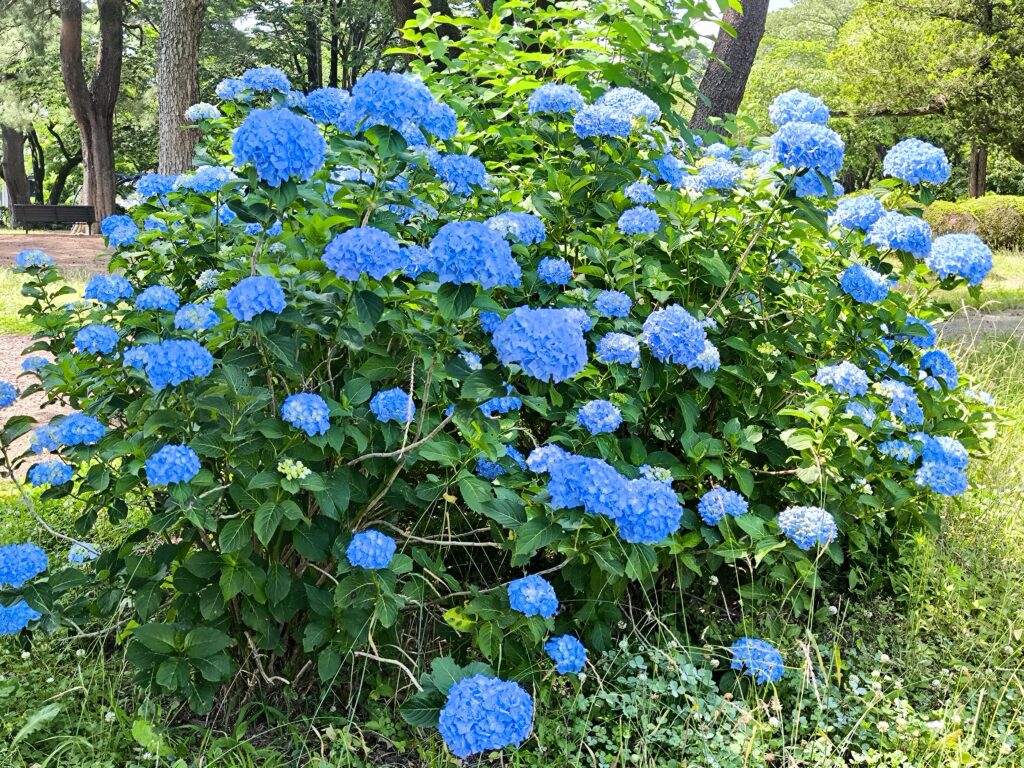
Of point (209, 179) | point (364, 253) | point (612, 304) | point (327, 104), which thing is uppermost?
point (327, 104)

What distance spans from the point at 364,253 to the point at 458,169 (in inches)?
24.4

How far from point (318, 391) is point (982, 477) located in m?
3.18

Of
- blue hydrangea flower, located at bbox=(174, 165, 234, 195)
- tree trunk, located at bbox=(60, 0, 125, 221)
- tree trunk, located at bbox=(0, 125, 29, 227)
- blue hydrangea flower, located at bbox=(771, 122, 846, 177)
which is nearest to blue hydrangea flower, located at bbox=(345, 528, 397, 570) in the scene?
blue hydrangea flower, located at bbox=(174, 165, 234, 195)

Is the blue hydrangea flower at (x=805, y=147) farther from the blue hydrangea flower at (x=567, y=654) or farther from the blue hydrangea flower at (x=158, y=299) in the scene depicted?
the blue hydrangea flower at (x=158, y=299)

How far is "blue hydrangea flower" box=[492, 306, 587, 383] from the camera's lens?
5.50ft

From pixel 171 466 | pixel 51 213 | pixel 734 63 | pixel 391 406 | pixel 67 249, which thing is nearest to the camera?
pixel 171 466

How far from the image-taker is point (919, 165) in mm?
2723

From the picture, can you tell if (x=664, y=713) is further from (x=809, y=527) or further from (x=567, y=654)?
(x=809, y=527)

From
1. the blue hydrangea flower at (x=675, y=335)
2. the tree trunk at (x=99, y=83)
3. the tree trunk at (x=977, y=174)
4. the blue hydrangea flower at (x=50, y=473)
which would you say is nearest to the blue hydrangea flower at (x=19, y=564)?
the blue hydrangea flower at (x=50, y=473)

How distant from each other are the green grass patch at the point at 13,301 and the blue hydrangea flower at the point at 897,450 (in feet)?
16.6

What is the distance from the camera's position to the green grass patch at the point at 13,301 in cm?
696

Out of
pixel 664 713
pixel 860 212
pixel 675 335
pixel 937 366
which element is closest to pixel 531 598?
pixel 664 713

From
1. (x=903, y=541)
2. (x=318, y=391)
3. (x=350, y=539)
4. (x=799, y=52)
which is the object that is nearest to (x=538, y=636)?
(x=350, y=539)

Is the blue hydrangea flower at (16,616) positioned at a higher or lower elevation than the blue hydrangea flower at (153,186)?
lower
